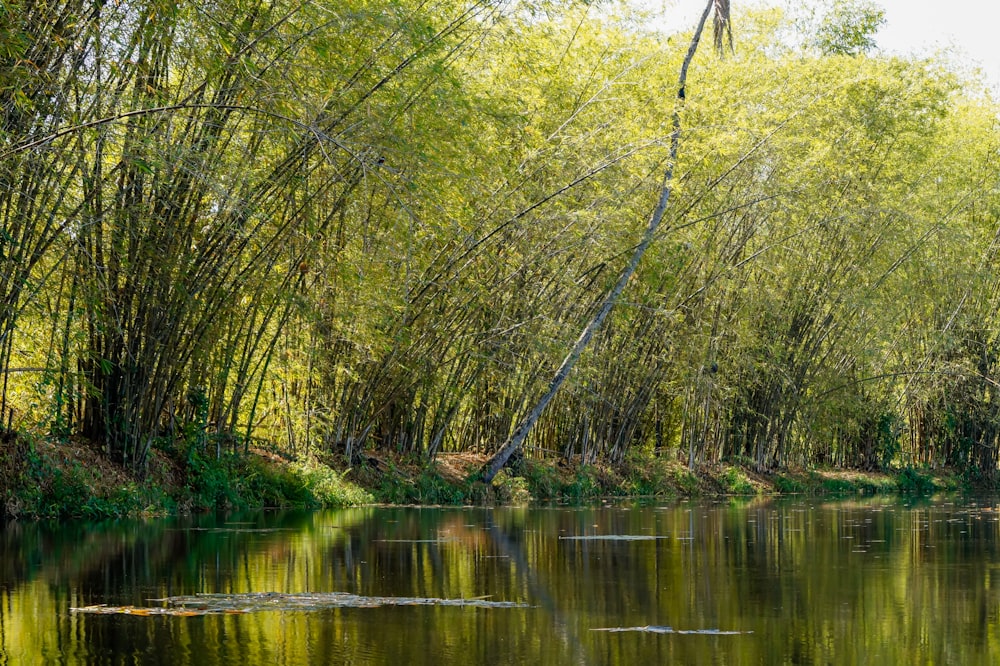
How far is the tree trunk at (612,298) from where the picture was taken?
1564 centimetres

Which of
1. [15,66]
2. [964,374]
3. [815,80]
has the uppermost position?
[815,80]

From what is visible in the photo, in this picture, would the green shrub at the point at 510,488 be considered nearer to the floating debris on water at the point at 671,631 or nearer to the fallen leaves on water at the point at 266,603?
the fallen leaves on water at the point at 266,603

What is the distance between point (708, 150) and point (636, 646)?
11721 mm

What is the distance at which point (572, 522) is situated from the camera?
38.7 ft

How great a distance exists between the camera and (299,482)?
13.5m

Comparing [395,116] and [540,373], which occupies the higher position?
[395,116]

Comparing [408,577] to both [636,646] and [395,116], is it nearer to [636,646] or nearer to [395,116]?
[636,646]

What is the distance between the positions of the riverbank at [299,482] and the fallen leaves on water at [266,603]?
5.48 meters

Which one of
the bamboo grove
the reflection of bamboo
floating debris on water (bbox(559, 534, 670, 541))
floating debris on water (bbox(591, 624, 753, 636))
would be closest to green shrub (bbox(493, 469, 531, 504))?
the bamboo grove

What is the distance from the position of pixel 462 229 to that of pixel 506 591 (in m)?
7.45

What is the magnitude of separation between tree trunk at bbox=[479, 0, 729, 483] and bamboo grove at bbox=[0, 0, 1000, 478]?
0.68 ft

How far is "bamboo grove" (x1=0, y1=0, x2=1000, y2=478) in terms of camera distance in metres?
9.38

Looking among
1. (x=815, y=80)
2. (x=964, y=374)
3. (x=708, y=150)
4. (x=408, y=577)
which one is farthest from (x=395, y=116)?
(x=964, y=374)

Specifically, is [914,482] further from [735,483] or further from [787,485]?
[735,483]
